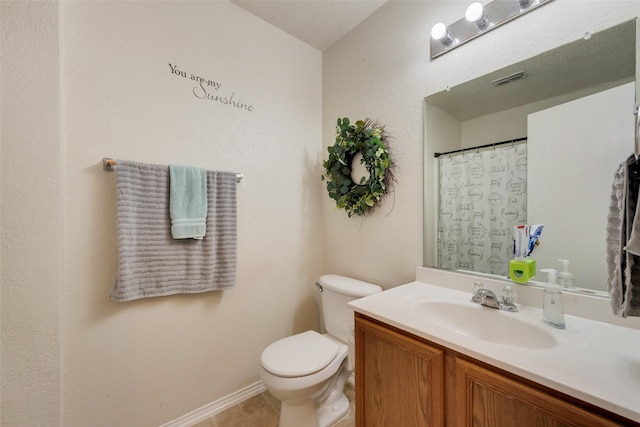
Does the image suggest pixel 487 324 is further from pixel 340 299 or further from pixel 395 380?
pixel 340 299

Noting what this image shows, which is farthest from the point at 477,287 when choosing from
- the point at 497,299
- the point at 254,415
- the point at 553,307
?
the point at 254,415

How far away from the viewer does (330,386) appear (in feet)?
4.66

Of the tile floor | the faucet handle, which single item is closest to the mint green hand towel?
the tile floor

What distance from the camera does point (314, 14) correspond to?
158cm

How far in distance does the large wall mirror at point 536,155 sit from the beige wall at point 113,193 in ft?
3.14

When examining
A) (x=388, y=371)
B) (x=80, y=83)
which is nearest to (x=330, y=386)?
(x=388, y=371)

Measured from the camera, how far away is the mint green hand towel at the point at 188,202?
4.08 feet

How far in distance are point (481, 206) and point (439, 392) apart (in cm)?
85

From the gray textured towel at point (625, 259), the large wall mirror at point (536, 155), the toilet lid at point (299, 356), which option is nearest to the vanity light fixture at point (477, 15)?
the large wall mirror at point (536, 155)

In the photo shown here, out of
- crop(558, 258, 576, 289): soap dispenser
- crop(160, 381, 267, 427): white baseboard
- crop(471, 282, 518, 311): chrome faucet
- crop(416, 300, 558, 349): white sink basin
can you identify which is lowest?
crop(160, 381, 267, 427): white baseboard

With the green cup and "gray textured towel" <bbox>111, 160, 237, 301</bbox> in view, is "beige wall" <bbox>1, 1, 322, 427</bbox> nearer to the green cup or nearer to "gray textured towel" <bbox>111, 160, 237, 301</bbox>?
"gray textured towel" <bbox>111, 160, 237, 301</bbox>

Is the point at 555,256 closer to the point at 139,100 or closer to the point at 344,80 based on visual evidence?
the point at 344,80

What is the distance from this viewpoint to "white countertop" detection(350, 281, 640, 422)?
509 millimetres

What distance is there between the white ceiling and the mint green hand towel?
43.5 inches
